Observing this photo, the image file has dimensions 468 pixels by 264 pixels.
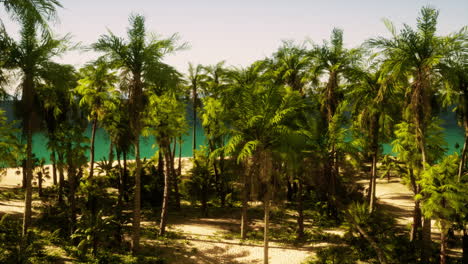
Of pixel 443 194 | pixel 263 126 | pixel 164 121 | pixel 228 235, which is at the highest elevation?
pixel 164 121

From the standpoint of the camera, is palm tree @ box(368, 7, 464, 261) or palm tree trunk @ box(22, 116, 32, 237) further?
palm tree trunk @ box(22, 116, 32, 237)

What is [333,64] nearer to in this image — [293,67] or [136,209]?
[293,67]

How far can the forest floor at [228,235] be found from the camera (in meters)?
15.8

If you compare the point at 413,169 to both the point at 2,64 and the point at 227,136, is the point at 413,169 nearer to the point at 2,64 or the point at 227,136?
the point at 227,136

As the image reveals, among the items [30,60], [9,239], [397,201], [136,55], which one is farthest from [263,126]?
[397,201]

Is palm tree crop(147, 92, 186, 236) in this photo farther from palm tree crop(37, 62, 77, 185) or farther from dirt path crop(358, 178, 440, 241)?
dirt path crop(358, 178, 440, 241)

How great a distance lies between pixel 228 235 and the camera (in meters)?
18.9

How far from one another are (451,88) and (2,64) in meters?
19.2

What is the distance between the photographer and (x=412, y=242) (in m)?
15.2

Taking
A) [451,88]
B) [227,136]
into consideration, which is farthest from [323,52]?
[227,136]

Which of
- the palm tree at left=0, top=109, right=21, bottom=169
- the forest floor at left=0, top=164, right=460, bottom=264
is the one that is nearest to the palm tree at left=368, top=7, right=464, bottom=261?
the forest floor at left=0, top=164, right=460, bottom=264

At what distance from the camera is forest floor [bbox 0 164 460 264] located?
15.8 meters

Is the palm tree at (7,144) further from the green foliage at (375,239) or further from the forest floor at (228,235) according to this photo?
the green foliage at (375,239)

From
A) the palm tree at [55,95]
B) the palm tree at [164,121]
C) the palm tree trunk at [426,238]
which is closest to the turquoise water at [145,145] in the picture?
the palm tree at [164,121]
